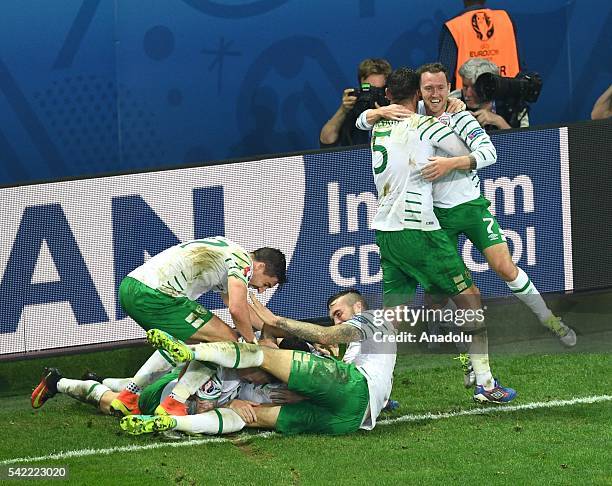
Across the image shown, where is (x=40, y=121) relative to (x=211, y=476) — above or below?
above

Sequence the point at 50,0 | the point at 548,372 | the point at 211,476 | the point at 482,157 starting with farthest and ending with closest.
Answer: the point at 50,0
the point at 548,372
the point at 482,157
the point at 211,476

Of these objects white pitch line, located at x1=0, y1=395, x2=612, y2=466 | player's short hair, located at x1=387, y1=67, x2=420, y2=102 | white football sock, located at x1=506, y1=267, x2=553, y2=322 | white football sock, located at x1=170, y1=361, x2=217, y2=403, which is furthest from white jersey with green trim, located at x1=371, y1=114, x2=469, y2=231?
white football sock, located at x1=170, y1=361, x2=217, y2=403

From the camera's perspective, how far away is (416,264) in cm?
980

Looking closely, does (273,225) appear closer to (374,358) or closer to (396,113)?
(396,113)

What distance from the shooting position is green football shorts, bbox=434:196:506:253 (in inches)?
398

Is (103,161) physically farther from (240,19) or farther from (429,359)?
(429,359)

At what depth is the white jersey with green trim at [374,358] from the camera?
30.1 feet

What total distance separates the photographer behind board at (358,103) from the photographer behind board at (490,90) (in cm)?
60

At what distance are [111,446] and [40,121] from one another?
4.80m

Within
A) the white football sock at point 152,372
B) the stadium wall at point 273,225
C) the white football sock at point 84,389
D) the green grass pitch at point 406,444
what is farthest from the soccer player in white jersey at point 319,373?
the stadium wall at point 273,225

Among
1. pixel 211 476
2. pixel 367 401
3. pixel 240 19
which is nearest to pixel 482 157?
pixel 367 401

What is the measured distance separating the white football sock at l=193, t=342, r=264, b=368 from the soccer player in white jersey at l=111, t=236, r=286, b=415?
0.69 metres

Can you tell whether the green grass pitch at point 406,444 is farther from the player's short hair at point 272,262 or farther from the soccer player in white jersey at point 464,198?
the player's short hair at point 272,262

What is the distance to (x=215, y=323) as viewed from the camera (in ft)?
32.1
